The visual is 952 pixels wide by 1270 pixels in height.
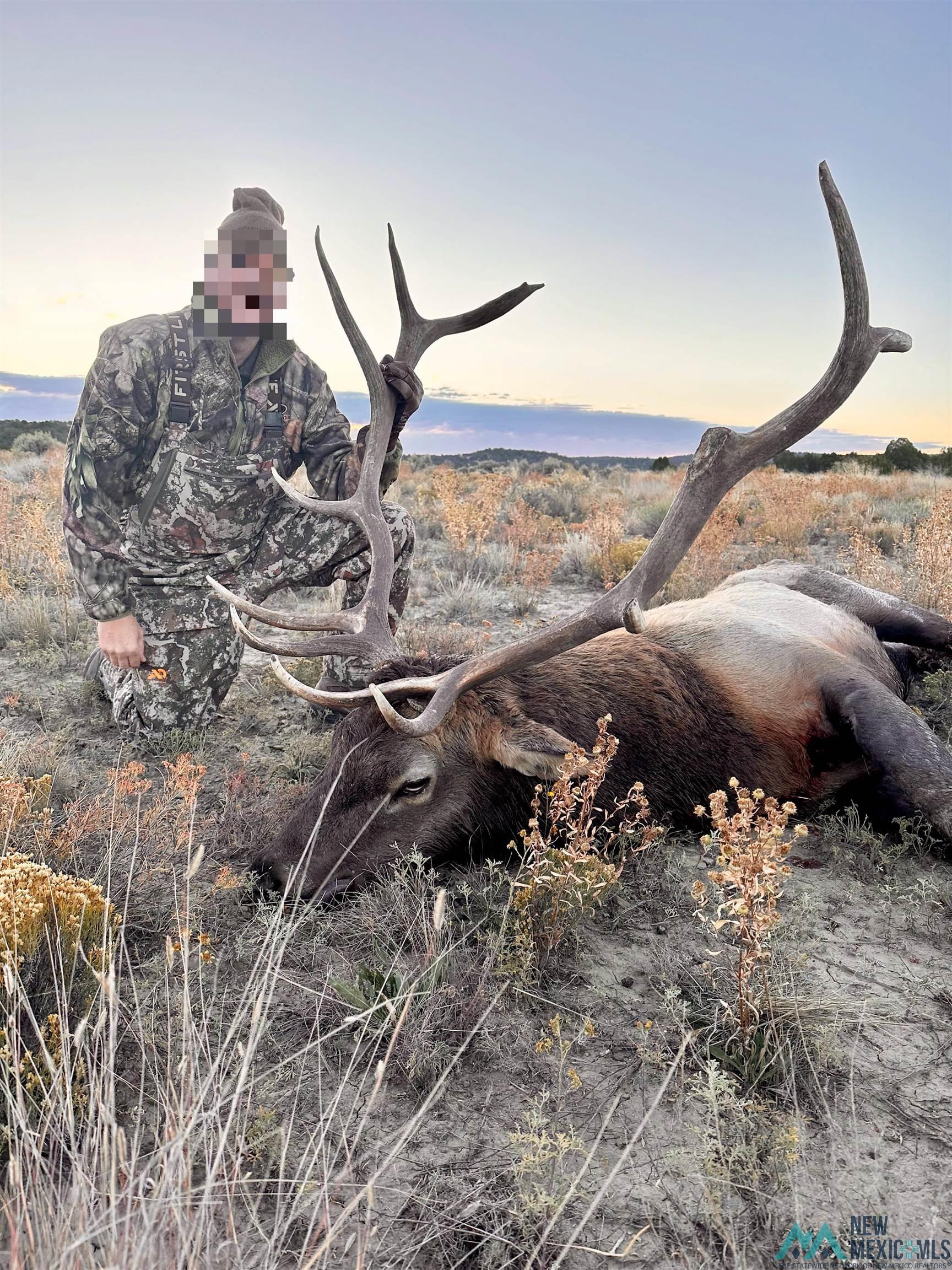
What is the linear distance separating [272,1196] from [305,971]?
804 mm

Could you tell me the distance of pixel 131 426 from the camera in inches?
182

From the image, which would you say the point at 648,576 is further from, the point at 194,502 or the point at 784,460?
the point at 784,460

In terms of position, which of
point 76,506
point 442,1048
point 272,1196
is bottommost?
point 272,1196

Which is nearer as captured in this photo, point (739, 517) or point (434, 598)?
point (434, 598)

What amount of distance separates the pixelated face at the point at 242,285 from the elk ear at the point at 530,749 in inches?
120

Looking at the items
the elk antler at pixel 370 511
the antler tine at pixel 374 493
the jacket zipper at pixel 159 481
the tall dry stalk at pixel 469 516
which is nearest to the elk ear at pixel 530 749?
the elk antler at pixel 370 511

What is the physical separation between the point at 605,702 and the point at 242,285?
316 centimetres

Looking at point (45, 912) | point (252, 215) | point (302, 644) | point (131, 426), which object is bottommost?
point (45, 912)

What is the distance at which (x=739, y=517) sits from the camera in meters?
13.4

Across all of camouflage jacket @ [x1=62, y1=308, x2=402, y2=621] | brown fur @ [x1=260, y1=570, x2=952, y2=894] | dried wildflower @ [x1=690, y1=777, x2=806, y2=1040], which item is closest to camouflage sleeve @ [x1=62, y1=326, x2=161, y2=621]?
camouflage jacket @ [x1=62, y1=308, x2=402, y2=621]

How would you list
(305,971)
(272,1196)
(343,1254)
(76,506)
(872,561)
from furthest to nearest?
(872,561), (76,506), (305,971), (272,1196), (343,1254)

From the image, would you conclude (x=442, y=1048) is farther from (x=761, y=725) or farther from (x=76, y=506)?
(x=76, y=506)

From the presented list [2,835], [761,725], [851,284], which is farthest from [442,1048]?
[851,284]

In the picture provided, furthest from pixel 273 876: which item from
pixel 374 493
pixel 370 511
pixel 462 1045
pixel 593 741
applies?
pixel 374 493
